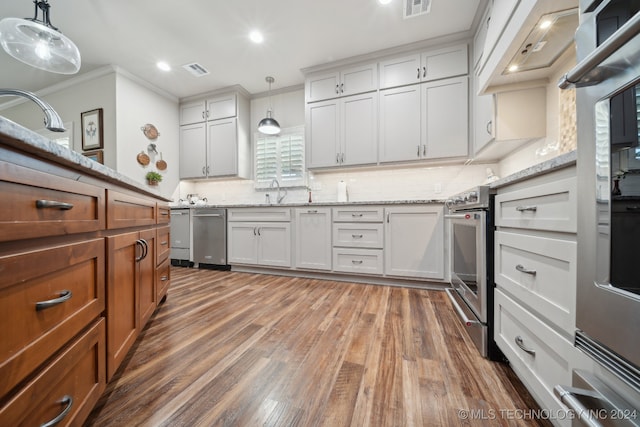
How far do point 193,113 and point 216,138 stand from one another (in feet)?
2.12

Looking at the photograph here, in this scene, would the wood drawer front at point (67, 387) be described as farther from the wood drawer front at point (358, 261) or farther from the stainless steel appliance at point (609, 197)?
the wood drawer front at point (358, 261)

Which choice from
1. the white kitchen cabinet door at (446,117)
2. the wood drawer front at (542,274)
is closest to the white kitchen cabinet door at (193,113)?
the white kitchen cabinet door at (446,117)

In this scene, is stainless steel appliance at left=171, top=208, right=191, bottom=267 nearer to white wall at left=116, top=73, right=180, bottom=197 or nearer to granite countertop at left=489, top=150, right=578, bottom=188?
white wall at left=116, top=73, right=180, bottom=197

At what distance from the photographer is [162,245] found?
171cm

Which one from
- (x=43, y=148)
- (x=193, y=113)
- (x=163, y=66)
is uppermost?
(x=163, y=66)

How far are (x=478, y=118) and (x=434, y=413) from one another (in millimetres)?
2524

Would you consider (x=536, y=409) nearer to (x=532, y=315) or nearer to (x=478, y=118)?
(x=532, y=315)

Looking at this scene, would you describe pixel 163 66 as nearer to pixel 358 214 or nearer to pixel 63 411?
pixel 358 214

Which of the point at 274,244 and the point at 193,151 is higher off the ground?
the point at 193,151

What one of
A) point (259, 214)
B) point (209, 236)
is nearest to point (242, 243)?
point (259, 214)

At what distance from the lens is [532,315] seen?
866 millimetres

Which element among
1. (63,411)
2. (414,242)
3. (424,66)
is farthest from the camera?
(424,66)

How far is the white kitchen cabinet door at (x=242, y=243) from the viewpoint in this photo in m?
3.06

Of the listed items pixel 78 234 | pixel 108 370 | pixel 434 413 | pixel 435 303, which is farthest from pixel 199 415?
pixel 435 303
